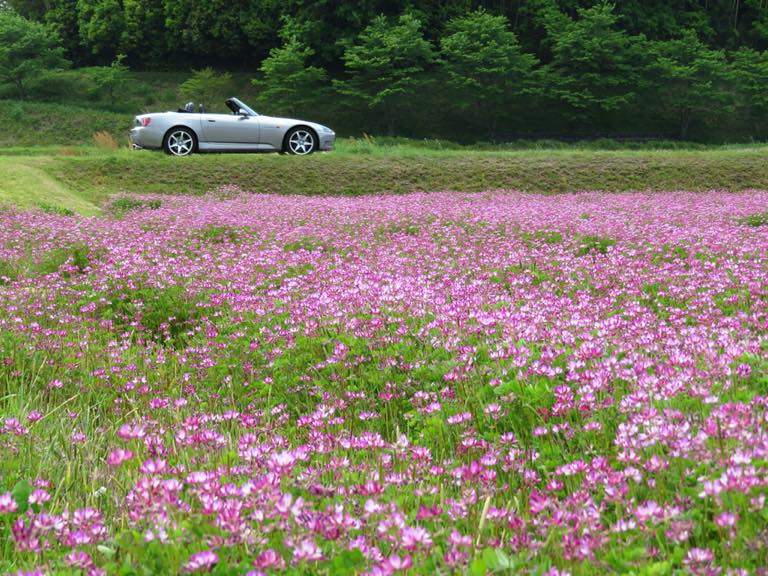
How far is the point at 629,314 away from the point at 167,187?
17.2m

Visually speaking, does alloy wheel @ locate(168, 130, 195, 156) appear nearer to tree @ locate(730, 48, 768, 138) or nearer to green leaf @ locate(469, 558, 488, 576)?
green leaf @ locate(469, 558, 488, 576)

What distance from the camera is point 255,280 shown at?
7.41 metres

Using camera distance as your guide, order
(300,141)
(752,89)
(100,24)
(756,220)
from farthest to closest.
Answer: (100,24), (752,89), (300,141), (756,220)

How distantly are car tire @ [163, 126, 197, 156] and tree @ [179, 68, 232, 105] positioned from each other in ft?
79.9

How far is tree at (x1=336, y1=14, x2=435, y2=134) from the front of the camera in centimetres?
3959

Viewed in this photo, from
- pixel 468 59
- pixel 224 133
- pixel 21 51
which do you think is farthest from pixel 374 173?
pixel 21 51

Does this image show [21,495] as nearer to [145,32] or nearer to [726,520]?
[726,520]

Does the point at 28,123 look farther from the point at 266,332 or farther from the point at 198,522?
the point at 198,522

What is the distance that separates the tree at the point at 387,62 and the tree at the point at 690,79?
15332 millimetres

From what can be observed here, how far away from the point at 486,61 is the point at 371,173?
71.3ft

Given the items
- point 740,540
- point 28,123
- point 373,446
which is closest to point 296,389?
point 373,446

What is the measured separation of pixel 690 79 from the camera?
1660 inches

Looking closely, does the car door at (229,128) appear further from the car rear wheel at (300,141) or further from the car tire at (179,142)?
the car rear wheel at (300,141)

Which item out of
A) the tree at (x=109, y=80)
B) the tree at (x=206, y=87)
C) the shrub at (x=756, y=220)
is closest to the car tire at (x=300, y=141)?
the shrub at (x=756, y=220)
